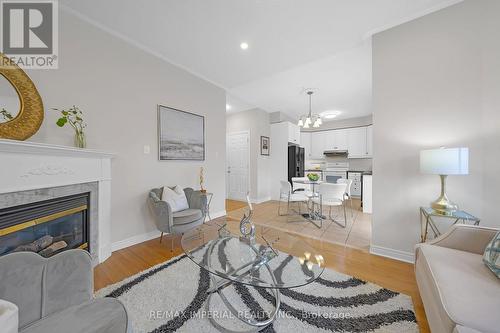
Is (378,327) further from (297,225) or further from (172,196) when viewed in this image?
(172,196)

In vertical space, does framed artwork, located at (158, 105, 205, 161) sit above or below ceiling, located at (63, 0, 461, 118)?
below

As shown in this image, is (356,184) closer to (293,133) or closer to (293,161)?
(293,161)

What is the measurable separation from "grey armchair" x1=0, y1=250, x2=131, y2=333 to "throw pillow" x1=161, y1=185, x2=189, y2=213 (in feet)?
4.85

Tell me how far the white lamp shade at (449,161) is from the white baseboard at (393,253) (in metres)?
1.00

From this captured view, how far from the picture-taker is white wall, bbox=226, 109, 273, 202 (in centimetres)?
505

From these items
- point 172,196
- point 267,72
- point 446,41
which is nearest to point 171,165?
point 172,196

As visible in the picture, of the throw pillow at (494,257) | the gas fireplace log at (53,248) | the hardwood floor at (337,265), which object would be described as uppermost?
the throw pillow at (494,257)

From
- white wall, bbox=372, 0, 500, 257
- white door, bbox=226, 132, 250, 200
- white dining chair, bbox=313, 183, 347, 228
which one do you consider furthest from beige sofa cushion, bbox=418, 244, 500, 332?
white door, bbox=226, 132, 250, 200

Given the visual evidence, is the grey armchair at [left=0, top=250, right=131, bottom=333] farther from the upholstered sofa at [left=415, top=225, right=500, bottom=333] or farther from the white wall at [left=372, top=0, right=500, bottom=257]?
the white wall at [left=372, top=0, right=500, bottom=257]

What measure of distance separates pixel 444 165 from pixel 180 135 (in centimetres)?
320

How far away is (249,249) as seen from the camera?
1513 millimetres

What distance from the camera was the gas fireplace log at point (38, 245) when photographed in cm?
147

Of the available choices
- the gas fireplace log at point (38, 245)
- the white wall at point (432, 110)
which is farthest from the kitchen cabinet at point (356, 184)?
the gas fireplace log at point (38, 245)

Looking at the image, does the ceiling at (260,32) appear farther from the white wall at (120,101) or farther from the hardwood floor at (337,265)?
the hardwood floor at (337,265)
